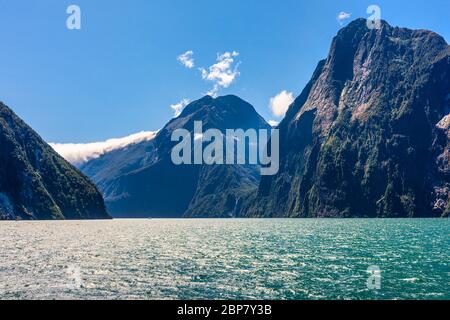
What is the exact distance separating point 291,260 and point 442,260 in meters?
23.6

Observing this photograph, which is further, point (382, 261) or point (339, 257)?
point (339, 257)

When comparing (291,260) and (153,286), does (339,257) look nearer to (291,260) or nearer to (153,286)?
(291,260)

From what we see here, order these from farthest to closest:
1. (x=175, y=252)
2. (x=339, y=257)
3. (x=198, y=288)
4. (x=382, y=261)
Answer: (x=175, y=252)
(x=339, y=257)
(x=382, y=261)
(x=198, y=288)

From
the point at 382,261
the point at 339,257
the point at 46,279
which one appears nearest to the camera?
the point at 46,279

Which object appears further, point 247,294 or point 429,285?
point 429,285

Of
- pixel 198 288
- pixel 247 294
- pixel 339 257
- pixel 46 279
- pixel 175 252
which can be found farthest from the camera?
pixel 175 252
